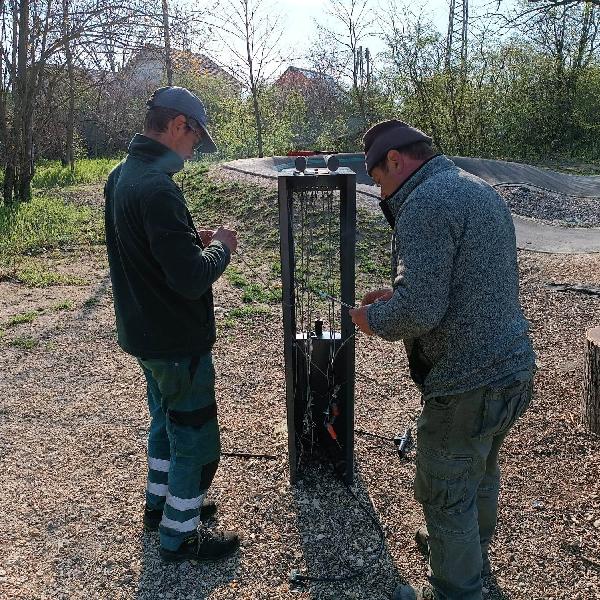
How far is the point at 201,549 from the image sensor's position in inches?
102

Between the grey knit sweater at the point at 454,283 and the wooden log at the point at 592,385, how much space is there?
5.32 feet

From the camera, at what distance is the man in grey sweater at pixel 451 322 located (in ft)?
5.97

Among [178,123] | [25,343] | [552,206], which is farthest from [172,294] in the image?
[552,206]

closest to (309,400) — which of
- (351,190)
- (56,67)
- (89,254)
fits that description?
(351,190)

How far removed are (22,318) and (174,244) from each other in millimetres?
3949

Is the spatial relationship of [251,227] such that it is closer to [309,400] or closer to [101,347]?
[101,347]

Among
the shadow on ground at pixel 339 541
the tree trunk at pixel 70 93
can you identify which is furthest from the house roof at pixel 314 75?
the shadow on ground at pixel 339 541

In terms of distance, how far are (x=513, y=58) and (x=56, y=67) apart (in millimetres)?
10903

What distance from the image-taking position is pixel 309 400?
9.99ft

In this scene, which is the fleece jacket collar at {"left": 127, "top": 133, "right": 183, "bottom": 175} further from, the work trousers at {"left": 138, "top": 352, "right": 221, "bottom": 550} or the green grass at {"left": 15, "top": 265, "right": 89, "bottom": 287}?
the green grass at {"left": 15, "top": 265, "right": 89, "bottom": 287}

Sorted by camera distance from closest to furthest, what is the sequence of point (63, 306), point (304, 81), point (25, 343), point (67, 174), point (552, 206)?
point (25, 343), point (63, 306), point (552, 206), point (67, 174), point (304, 81)

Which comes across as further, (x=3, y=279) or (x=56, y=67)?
(x=56, y=67)

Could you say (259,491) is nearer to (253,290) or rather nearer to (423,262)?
(423,262)

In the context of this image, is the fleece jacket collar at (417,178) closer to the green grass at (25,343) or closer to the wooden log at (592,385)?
the wooden log at (592,385)
